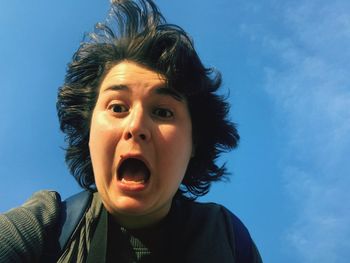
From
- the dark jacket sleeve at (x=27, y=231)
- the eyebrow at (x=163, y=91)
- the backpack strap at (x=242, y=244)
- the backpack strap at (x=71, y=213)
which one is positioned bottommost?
Answer: the dark jacket sleeve at (x=27, y=231)

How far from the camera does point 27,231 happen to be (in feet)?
9.38

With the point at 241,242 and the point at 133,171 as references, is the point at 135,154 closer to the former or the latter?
the point at 133,171

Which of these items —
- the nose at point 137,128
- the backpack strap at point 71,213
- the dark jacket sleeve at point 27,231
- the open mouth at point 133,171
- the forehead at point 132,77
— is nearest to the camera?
the dark jacket sleeve at point 27,231

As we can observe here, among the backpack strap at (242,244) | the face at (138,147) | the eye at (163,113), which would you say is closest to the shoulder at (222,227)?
the backpack strap at (242,244)

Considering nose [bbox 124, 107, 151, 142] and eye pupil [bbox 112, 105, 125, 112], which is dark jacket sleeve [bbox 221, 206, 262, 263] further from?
eye pupil [bbox 112, 105, 125, 112]

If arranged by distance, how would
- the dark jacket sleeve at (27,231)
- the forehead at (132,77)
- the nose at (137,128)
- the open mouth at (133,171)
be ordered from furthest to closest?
the forehead at (132,77), the open mouth at (133,171), the nose at (137,128), the dark jacket sleeve at (27,231)

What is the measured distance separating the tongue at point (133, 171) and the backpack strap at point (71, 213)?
1.15ft

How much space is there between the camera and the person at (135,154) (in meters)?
3.12

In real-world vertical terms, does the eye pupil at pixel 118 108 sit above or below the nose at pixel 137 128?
above

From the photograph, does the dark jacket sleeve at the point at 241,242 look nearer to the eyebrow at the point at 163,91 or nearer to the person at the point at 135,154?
the person at the point at 135,154

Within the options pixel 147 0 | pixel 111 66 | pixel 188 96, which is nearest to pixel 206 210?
pixel 188 96

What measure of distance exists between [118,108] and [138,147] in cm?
42

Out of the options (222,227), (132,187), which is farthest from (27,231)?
(222,227)

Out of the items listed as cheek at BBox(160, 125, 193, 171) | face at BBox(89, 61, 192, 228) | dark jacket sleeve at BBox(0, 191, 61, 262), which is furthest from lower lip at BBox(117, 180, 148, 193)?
dark jacket sleeve at BBox(0, 191, 61, 262)
